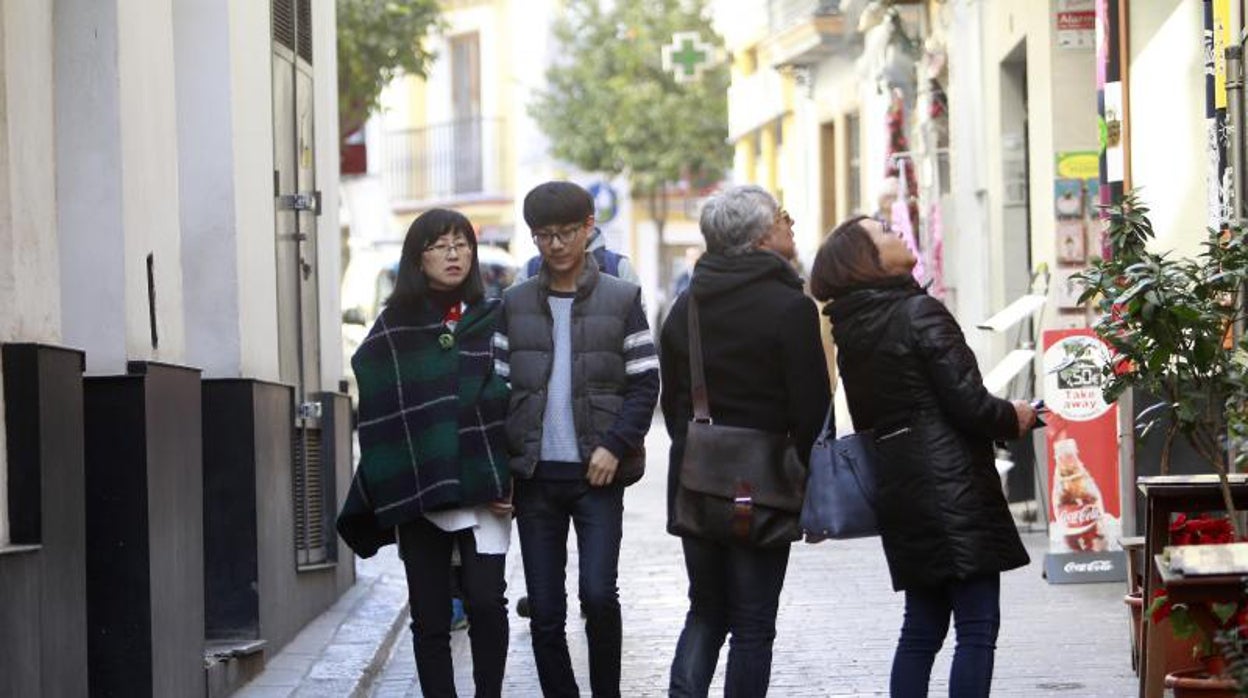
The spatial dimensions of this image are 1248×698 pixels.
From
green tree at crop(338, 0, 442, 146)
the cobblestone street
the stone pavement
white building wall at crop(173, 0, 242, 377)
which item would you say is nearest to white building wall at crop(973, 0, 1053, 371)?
the cobblestone street

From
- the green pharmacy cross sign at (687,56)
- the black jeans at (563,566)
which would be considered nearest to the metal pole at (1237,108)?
the black jeans at (563,566)

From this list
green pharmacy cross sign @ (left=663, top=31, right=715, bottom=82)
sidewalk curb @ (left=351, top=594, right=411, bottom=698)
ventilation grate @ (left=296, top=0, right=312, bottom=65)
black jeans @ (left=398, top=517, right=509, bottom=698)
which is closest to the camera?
black jeans @ (left=398, top=517, right=509, bottom=698)

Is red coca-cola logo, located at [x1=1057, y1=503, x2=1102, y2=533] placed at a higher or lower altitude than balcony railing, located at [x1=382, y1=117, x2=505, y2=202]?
lower

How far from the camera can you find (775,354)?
7930mm

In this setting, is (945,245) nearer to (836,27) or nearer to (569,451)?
(836,27)

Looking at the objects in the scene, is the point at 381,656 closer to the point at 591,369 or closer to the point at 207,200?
the point at 207,200

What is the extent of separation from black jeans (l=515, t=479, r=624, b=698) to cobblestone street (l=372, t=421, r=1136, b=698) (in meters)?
1.77

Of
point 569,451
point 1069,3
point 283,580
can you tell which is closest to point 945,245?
point 1069,3

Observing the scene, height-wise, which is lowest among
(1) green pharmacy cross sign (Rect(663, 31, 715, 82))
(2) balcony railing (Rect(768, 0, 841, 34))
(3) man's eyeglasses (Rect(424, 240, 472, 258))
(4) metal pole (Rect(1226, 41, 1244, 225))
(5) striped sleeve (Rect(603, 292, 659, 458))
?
(5) striped sleeve (Rect(603, 292, 659, 458))

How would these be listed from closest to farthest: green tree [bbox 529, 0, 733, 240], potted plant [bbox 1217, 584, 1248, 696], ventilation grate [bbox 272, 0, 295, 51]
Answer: potted plant [bbox 1217, 584, 1248, 696], ventilation grate [bbox 272, 0, 295, 51], green tree [bbox 529, 0, 733, 240]

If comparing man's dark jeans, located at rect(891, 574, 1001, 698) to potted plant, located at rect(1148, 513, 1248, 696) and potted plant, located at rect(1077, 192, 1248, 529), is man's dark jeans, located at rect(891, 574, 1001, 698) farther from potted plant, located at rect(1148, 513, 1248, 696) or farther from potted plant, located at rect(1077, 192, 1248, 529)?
potted plant, located at rect(1077, 192, 1248, 529)

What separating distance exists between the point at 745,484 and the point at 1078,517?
5.97m

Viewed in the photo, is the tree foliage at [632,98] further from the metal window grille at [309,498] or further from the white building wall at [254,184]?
the white building wall at [254,184]

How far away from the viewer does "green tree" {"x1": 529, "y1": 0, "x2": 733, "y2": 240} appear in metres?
46.5
